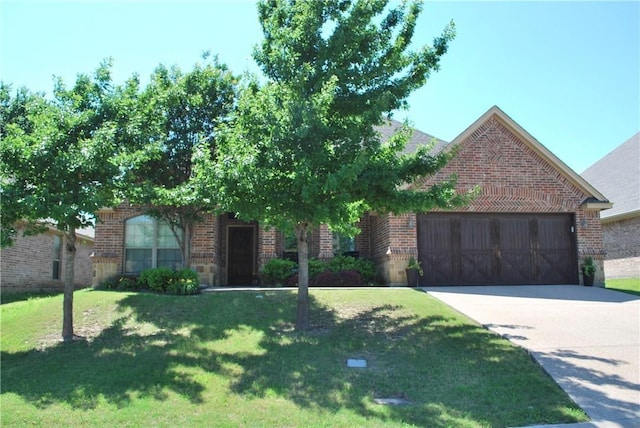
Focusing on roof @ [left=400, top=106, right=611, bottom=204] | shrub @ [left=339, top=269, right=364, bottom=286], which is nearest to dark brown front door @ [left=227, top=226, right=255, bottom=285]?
shrub @ [left=339, top=269, right=364, bottom=286]

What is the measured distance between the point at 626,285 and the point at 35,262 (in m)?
22.0

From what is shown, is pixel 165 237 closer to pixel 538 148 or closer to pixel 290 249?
pixel 290 249

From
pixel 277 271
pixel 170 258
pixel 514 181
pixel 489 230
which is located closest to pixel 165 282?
pixel 170 258

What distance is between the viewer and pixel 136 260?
16500 mm

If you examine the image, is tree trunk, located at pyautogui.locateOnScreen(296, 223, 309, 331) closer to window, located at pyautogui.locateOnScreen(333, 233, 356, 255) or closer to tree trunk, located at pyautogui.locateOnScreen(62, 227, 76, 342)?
tree trunk, located at pyautogui.locateOnScreen(62, 227, 76, 342)

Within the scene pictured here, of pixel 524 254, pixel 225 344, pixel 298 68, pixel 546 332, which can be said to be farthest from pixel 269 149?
pixel 524 254

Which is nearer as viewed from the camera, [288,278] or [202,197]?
[202,197]

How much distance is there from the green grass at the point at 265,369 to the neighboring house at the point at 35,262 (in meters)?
7.66

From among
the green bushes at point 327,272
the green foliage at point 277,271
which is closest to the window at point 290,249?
the green bushes at point 327,272

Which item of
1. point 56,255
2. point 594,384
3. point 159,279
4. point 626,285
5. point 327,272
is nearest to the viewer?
point 594,384

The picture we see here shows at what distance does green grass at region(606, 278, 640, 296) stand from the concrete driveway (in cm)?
189

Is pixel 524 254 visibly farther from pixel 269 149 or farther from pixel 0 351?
pixel 0 351

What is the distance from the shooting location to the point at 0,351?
9609 millimetres

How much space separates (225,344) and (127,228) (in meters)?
8.74
